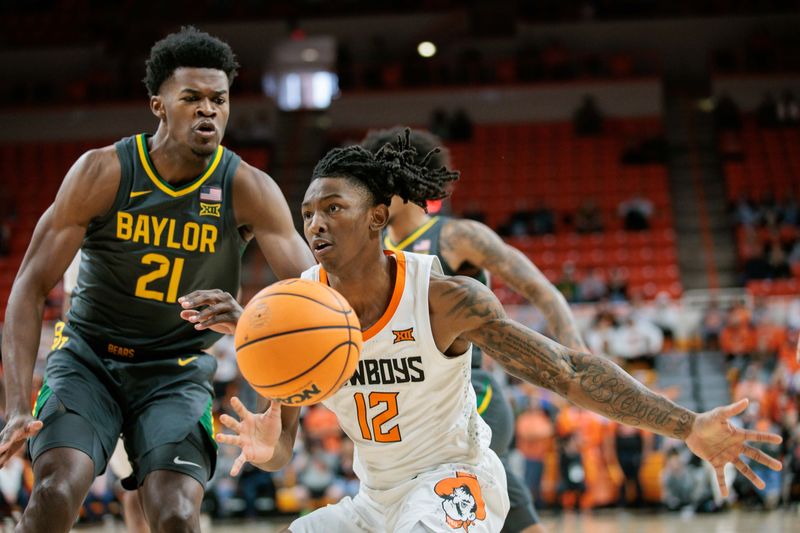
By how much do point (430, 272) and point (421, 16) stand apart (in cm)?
2108

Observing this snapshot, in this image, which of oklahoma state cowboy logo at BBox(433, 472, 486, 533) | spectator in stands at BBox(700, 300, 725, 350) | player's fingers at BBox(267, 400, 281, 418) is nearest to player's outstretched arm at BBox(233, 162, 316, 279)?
player's fingers at BBox(267, 400, 281, 418)

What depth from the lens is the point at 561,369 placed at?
152 inches

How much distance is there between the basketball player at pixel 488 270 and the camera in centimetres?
535

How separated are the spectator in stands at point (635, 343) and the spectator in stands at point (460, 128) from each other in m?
9.25

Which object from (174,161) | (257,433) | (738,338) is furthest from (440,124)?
(257,433)

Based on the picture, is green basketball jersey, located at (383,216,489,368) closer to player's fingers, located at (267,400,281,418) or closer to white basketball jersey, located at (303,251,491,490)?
white basketball jersey, located at (303,251,491,490)

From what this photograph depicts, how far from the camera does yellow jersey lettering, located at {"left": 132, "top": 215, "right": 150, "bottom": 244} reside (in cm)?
448

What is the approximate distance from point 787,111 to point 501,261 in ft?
61.6

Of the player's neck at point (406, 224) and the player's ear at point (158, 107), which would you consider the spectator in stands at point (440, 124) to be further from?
the player's ear at point (158, 107)

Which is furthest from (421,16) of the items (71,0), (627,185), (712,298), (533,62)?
(712,298)

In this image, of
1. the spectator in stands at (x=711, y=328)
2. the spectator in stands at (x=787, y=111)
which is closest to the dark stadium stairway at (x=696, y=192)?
the spectator in stands at (x=787, y=111)

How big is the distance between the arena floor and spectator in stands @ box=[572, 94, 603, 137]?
12058mm

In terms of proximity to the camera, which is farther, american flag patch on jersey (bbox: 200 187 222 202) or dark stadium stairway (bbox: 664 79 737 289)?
dark stadium stairway (bbox: 664 79 737 289)

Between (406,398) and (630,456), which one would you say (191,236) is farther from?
(630,456)
